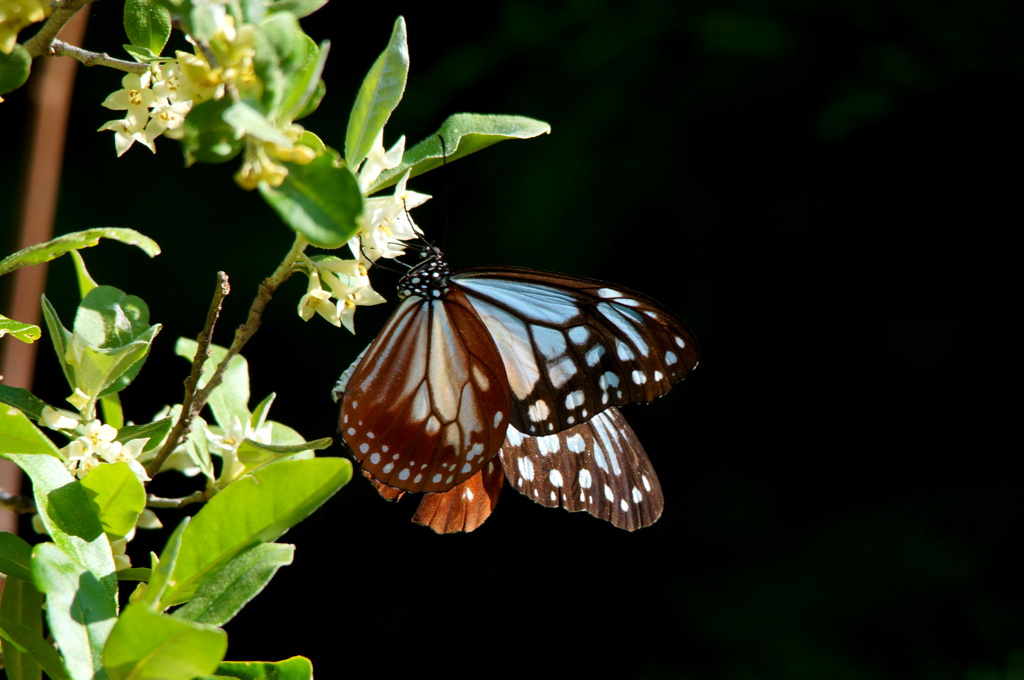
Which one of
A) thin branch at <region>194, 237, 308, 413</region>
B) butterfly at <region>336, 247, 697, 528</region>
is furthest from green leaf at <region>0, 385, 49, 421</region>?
butterfly at <region>336, 247, 697, 528</region>

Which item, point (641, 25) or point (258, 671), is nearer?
point (258, 671)

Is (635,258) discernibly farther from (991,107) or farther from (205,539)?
(205,539)

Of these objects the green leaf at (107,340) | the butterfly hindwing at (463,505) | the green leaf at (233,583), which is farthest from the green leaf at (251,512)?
the butterfly hindwing at (463,505)

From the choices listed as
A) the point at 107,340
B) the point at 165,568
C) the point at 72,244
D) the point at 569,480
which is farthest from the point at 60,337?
the point at 569,480

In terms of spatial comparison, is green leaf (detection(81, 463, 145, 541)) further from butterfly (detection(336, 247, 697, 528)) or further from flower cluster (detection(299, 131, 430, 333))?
butterfly (detection(336, 247, 697, 528))

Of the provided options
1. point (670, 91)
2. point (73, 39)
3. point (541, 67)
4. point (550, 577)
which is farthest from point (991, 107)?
point (73, 39)

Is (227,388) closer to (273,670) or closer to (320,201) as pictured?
(273,670)
